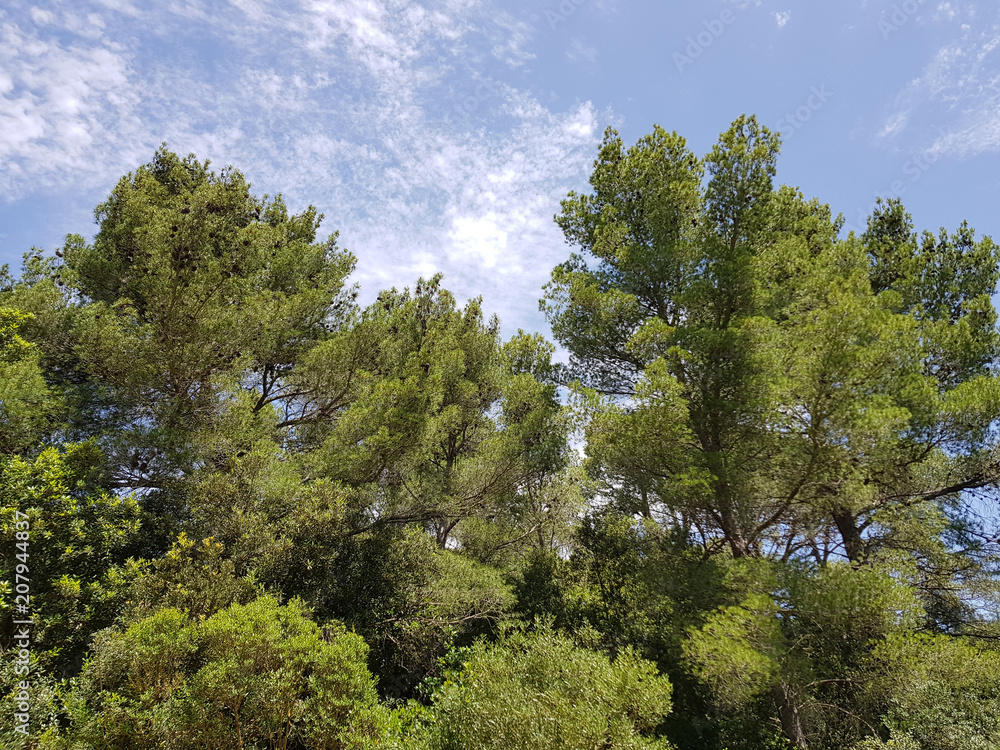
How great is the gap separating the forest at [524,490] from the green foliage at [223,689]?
0.05 m

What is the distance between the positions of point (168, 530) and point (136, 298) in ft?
20.7

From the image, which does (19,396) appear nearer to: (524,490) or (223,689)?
(223,689)

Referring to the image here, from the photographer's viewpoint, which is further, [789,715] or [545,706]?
[789,715]

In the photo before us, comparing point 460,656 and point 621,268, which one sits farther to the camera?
point 621,268

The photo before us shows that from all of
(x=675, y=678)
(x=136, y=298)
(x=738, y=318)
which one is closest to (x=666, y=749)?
(x=675, y=678)

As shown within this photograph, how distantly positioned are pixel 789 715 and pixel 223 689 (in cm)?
976

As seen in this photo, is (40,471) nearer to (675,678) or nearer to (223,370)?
(223,370)

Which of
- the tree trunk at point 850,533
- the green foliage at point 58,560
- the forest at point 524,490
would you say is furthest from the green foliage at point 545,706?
the tree trunk at point 850,533

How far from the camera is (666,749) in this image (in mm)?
5195

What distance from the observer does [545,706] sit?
498cm

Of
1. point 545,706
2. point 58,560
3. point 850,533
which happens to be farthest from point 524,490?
point 58,560

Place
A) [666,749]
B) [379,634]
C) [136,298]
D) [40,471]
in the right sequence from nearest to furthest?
[666,749], [40,471], [379,634], [136,298]

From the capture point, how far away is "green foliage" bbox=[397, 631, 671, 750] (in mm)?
4707

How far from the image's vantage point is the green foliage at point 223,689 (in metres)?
5.85
